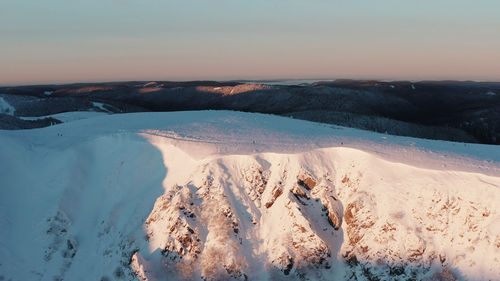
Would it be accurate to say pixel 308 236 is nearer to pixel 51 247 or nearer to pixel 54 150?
pixel 51 247

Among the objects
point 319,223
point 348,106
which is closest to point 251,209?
point 319,223

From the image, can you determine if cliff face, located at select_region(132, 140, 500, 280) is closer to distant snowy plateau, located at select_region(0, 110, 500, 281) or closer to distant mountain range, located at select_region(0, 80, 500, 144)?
distant snowy plateau, located at select_region(0, 110, 500, 281)

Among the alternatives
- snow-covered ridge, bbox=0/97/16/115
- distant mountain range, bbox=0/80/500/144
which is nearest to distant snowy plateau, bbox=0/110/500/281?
distant mountain range, bbox=0/80/500/144

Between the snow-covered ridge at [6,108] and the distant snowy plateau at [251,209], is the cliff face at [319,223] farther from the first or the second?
the snow-covered ridge at [6,108]

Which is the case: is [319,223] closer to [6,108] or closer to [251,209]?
[251,209]

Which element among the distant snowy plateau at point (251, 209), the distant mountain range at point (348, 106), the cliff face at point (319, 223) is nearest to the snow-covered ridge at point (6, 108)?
the distant mountain range at point (348, 106)

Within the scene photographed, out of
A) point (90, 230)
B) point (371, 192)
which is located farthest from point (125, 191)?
point (371, 192)

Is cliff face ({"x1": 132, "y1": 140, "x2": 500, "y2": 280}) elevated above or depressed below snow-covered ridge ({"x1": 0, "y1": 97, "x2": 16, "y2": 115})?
above

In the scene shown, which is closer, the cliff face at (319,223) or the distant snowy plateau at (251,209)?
the cliff face at (319,223)

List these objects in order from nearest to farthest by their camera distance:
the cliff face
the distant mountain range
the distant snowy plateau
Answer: the cliff face, the distant snowy plateau, the distant mountain range
